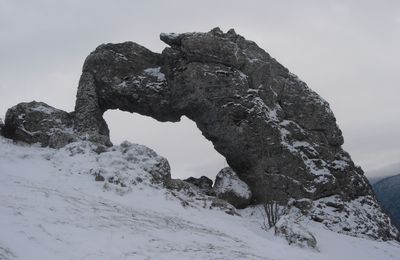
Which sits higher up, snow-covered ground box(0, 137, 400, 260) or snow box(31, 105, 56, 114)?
snow box(31, 105, 56, 114)

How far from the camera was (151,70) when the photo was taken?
32281 mm

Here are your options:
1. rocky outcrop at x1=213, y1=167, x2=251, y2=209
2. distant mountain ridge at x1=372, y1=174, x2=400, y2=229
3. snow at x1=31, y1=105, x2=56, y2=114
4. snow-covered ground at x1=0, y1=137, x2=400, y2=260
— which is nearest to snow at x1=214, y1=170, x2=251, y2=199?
rocky outcrop at x1=213, y1=167, x2=251, y2=209

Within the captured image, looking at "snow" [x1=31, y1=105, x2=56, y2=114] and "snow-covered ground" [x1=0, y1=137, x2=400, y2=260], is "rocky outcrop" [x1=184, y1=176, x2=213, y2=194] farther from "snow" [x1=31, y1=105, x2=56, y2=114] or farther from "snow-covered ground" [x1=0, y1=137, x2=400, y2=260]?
"snow" [x1=31, y1=105, x2=56, y2=114]

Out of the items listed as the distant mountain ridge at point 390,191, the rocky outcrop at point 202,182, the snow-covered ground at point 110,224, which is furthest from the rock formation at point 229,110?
the distant mountain ridge at point 390,191

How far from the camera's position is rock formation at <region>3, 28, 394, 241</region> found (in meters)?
28.0

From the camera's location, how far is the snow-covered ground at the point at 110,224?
1190cm

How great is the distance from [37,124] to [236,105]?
13.0 meters

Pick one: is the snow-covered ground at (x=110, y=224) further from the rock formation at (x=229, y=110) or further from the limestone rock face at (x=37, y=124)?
the rock formation at (x=229, y=110)

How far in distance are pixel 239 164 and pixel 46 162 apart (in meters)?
12.1

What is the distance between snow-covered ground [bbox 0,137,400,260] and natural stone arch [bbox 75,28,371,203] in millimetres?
3765

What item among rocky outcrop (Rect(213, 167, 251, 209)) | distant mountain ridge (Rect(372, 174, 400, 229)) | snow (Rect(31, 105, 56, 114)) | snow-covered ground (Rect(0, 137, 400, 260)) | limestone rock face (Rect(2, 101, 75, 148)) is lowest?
snow-covered ground (Rect(0, 137, 400, 260))

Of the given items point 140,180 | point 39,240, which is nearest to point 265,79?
point 140,180

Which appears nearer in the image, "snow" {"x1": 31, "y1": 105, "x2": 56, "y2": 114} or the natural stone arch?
the natural stone arch

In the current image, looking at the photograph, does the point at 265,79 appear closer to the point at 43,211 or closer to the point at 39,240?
the point at 43,211
